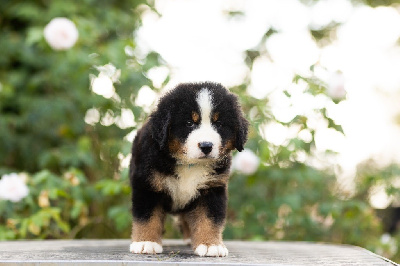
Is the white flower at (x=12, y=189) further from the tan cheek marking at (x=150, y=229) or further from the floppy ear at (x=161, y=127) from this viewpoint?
the floppy ear at (x=161, y=127)

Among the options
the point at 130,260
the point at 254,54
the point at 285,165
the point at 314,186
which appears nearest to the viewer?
the point at 130,260

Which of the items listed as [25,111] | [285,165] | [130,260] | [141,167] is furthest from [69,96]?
[130,260]

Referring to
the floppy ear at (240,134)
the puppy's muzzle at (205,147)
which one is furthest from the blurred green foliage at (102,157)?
the puppy's muzzle at (205,147)

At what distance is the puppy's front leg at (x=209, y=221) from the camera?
302 cm

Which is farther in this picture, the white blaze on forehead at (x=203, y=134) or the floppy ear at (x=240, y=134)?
the floppy ear at (x=240, y=134)

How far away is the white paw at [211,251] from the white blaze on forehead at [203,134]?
501 mm

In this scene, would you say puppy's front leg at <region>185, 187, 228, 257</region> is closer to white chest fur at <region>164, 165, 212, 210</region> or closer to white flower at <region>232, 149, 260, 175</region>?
white chest fur at <region>164, 165, 212, 210</region>

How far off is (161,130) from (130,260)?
73 cm

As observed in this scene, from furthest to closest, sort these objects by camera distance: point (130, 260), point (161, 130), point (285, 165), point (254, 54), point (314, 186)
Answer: point (254, 54) < point (314, 186) < point (285, 165) < point (161, 130) < point (130, 260)

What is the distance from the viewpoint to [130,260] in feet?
8.39

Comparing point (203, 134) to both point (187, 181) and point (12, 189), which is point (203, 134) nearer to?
point (187, 181)

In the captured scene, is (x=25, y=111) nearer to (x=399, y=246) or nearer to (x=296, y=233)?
(x=296, y=233)

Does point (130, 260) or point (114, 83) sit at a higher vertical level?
point (114, 83)

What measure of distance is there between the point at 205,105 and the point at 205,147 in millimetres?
244
